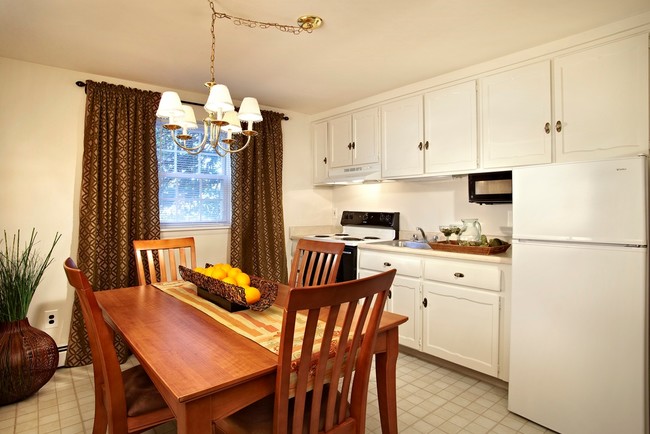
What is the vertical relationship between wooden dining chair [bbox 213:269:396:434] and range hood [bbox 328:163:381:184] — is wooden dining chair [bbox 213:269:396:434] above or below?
below

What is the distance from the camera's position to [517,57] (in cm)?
248

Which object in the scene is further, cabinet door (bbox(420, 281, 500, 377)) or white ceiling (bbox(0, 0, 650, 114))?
cabinet door (bbox(420, 281, 500, 377))

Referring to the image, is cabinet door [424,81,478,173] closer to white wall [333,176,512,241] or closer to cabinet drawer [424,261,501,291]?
white wall [333,176,512,241]

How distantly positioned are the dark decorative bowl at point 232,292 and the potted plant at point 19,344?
4.43 feet

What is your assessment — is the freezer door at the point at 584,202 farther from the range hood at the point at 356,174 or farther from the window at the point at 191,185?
the window at the point at 191,185

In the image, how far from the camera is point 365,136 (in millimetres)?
3574

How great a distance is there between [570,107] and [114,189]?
331 centimetres

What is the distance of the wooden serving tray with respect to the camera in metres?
2.47

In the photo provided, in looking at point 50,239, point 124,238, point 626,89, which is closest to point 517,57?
point 626,89

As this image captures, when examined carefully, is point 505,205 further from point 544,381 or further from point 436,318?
point 544,381

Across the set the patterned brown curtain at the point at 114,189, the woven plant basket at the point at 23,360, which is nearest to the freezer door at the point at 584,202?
the patterned brown curtain at the point at 114,189

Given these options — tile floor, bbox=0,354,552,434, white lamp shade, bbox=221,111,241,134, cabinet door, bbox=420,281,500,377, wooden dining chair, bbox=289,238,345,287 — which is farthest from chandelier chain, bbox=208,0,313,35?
tile floor, bbox=0,354,552,434

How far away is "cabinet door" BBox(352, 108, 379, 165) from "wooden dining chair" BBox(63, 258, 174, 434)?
8.67 feet

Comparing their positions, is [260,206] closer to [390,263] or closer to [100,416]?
[390,263]
